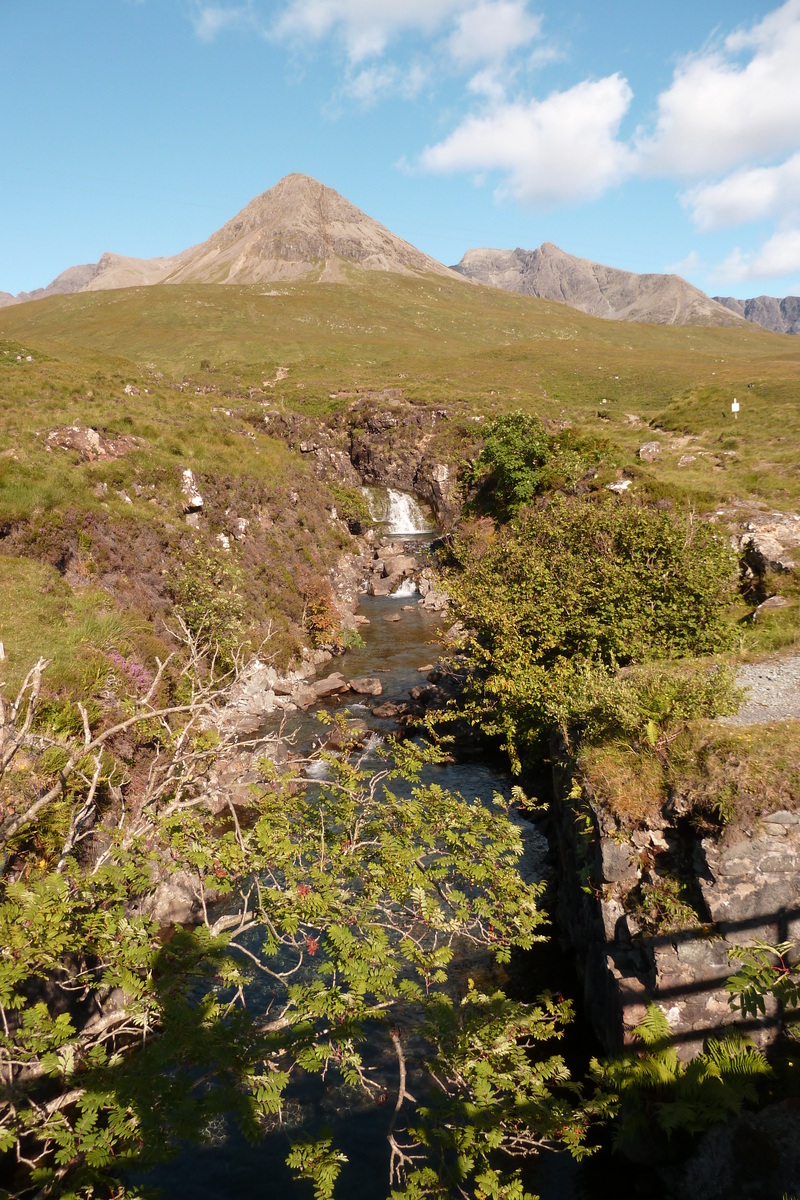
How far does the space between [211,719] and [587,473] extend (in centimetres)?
2845

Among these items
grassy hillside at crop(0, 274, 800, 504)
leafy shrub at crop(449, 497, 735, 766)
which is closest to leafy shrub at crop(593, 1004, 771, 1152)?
leafy shrub at crop(449, 497, 735, 766)

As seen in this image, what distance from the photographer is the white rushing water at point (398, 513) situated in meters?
58.8

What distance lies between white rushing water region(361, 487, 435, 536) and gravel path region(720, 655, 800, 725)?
4386cm

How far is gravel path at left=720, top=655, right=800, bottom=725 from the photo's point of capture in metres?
12.7

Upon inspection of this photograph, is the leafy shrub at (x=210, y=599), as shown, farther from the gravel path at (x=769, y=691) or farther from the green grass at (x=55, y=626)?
the gravel path at (x=769, y=691)

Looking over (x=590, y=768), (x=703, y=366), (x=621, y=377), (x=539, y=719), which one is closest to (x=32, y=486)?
(x=539, y=719)

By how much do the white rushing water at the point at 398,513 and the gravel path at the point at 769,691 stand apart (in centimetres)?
4386

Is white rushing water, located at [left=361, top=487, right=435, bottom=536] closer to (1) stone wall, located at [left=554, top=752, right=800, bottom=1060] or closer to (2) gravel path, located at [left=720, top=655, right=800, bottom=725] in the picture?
(2) gravel path, located at [left=720, top=655, right=800, bottom=725]

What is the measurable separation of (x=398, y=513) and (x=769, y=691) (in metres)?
47.5

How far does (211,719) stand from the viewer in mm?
20734

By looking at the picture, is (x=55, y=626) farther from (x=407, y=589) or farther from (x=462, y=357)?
(x=462, y=357)

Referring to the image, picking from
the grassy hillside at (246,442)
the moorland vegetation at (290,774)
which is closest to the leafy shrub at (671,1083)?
the moorland vegetation at (290,774)

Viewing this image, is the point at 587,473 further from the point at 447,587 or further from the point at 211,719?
the point at 211,719

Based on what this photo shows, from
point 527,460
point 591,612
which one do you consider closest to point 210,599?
point 591,612
